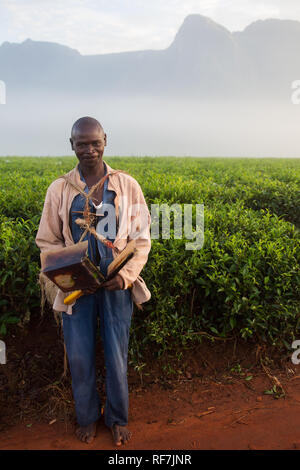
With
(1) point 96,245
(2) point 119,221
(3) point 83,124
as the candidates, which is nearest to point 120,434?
(1) point 96,245

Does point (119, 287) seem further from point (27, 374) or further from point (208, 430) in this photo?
point (27, 374)

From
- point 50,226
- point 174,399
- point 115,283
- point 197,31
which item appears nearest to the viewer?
point 115,283

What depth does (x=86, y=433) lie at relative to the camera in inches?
105

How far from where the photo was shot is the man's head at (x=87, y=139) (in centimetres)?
238

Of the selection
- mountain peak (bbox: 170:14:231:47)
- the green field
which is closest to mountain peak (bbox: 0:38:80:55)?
mountain peak (bbox: 170:14:231:47)

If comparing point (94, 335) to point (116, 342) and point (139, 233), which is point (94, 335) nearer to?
point (116, 342)

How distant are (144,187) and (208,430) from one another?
3666mm

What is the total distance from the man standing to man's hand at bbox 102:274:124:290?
0.07m

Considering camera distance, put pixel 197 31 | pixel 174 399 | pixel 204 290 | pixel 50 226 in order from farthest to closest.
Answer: pixel 197 31 < pixel 204 290 < pixel 174 399 < pixel 50 226

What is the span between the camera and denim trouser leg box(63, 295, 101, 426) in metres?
2.53

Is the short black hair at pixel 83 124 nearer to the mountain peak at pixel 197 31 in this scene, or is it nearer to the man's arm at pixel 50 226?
the man's arm at pixel 50 226

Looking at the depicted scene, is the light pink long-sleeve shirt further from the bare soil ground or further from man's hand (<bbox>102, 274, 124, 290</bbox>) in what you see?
the bare soil ground

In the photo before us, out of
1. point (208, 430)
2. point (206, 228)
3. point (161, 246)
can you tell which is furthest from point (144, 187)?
point (208, 430)

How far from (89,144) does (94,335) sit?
4.18ft
